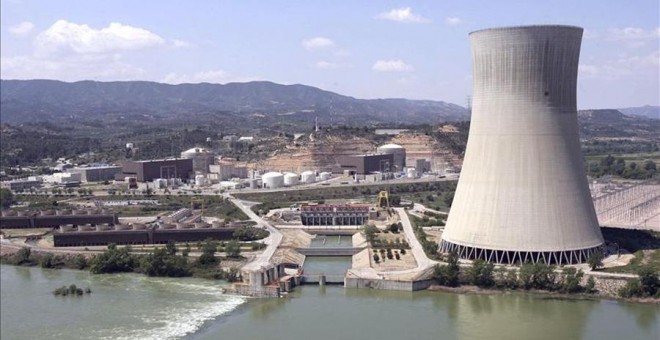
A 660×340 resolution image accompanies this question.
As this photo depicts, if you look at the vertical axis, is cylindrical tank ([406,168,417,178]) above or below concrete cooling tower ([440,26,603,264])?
below

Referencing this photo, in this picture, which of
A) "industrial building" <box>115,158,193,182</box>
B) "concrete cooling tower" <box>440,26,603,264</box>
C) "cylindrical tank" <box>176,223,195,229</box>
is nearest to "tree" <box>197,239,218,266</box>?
"cylindrical tank" <box>176,223,195,229</box>

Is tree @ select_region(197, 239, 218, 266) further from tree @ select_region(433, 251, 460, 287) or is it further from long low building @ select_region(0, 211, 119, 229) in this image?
long low building @ select_region(0, 211, 119, 229)

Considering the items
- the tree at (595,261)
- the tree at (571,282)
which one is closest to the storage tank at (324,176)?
the tree at (595,261)

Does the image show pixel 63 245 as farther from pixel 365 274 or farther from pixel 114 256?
pixel 365 274

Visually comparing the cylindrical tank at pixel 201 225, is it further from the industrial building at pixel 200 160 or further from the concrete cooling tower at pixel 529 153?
the industrial building at pixel 200 160

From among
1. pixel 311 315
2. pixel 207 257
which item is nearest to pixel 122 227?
pixel 207 257

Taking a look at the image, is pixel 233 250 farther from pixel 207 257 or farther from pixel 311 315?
pixel 311 315
